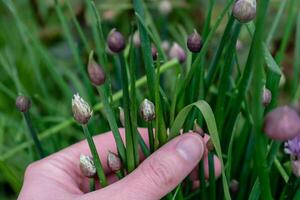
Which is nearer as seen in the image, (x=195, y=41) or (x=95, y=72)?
(x=95, y=72)

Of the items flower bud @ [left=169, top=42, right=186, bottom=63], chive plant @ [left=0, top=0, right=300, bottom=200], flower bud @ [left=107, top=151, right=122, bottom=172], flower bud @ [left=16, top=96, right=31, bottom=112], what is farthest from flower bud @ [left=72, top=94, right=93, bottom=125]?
flower bud @ [left=169, top=42, right=186, bottom=63]

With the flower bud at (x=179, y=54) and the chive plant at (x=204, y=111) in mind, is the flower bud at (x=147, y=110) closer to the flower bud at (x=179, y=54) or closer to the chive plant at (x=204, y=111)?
the chive plant at (x=204, y=111)

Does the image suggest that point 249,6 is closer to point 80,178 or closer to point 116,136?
point 116,136

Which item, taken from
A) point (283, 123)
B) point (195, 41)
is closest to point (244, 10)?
point (195, 41)

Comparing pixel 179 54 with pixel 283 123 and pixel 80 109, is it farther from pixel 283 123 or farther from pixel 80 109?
pixel 283 123

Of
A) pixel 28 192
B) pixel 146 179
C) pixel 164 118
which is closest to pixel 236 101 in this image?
pixel 164 118

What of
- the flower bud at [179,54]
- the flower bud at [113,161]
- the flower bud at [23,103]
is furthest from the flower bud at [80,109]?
the flower bud at [179,54]

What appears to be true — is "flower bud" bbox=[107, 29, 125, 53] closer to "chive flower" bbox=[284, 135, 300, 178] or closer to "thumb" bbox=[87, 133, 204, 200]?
"thumb" bbox=[87, 133, 204, 200]
